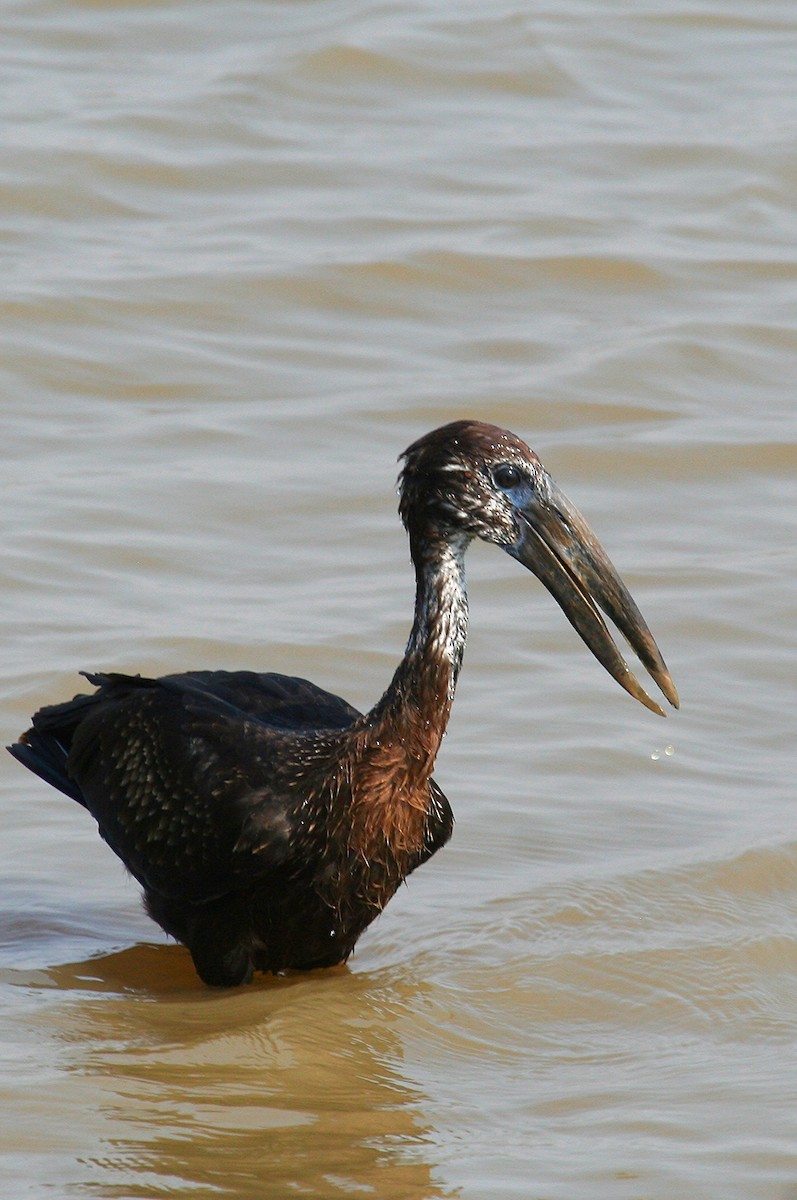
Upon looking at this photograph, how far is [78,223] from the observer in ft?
40.2

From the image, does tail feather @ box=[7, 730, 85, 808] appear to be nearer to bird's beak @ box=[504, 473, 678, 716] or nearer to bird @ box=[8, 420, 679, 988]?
bird @ box=[8, 420, 679, 988]

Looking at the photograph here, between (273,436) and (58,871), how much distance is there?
142 inches

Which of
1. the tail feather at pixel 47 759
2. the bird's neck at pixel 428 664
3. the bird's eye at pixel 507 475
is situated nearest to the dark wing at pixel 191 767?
the tail feather at pixel 47 759

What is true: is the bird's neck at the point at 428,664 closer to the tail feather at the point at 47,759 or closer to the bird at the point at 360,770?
the bird at the point at 360,770

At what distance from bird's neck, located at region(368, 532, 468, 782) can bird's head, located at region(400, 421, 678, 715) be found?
7cm

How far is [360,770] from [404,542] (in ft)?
11.0

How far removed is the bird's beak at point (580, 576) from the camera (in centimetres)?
560

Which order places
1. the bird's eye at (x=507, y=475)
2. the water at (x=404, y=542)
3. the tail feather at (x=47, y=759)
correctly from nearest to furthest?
the water at (x=404, y=542)
the bird's eye at (x=507, y=475)
the tail feather at (x=47, y=759)

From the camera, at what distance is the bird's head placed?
5559 millimetres

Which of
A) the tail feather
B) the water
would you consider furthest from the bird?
the tail feather

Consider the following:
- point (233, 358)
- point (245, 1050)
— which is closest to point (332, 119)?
point (233, 358)

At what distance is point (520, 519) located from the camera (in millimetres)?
5605

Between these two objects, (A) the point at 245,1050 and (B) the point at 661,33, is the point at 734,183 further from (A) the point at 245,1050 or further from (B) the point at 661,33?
(A) the point at 245,1050

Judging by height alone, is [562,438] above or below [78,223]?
below
